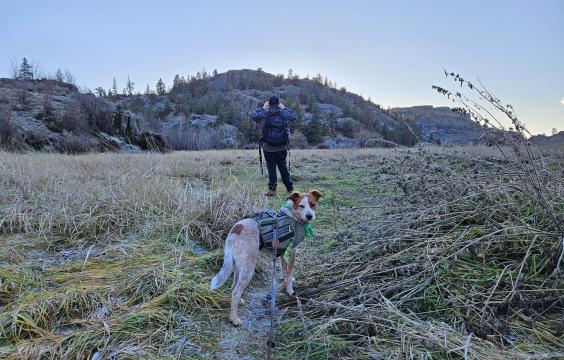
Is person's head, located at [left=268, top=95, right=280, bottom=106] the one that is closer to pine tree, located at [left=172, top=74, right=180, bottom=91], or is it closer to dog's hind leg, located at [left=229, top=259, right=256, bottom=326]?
dog's hind leg, located at [left=229, top=259, right=256, bottom=326]

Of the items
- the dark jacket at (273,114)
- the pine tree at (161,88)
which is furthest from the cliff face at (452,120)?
the pine tree at (161,88)

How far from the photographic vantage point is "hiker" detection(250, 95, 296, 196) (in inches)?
339

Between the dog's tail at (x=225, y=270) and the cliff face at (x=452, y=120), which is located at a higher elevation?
the cliff face at (x=452, y=120)

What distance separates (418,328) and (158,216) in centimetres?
377

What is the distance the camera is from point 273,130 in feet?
28.4

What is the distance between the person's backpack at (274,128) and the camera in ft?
28.3

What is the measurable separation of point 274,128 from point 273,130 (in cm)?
5

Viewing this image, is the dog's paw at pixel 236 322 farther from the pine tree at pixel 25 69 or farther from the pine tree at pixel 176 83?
the pine tree at pixel 176 83

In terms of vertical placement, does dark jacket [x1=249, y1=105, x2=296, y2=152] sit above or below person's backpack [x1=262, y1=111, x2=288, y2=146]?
above

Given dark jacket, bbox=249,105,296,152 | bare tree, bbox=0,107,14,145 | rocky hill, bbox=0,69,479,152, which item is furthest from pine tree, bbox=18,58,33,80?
dark jacket, bbox=249,105,296,152

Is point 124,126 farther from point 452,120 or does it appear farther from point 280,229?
point 280,229

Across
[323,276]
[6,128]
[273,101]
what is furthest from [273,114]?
[6,128]

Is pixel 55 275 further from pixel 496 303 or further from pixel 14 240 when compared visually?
pixel 496 303

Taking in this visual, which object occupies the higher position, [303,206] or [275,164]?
[275,164]
